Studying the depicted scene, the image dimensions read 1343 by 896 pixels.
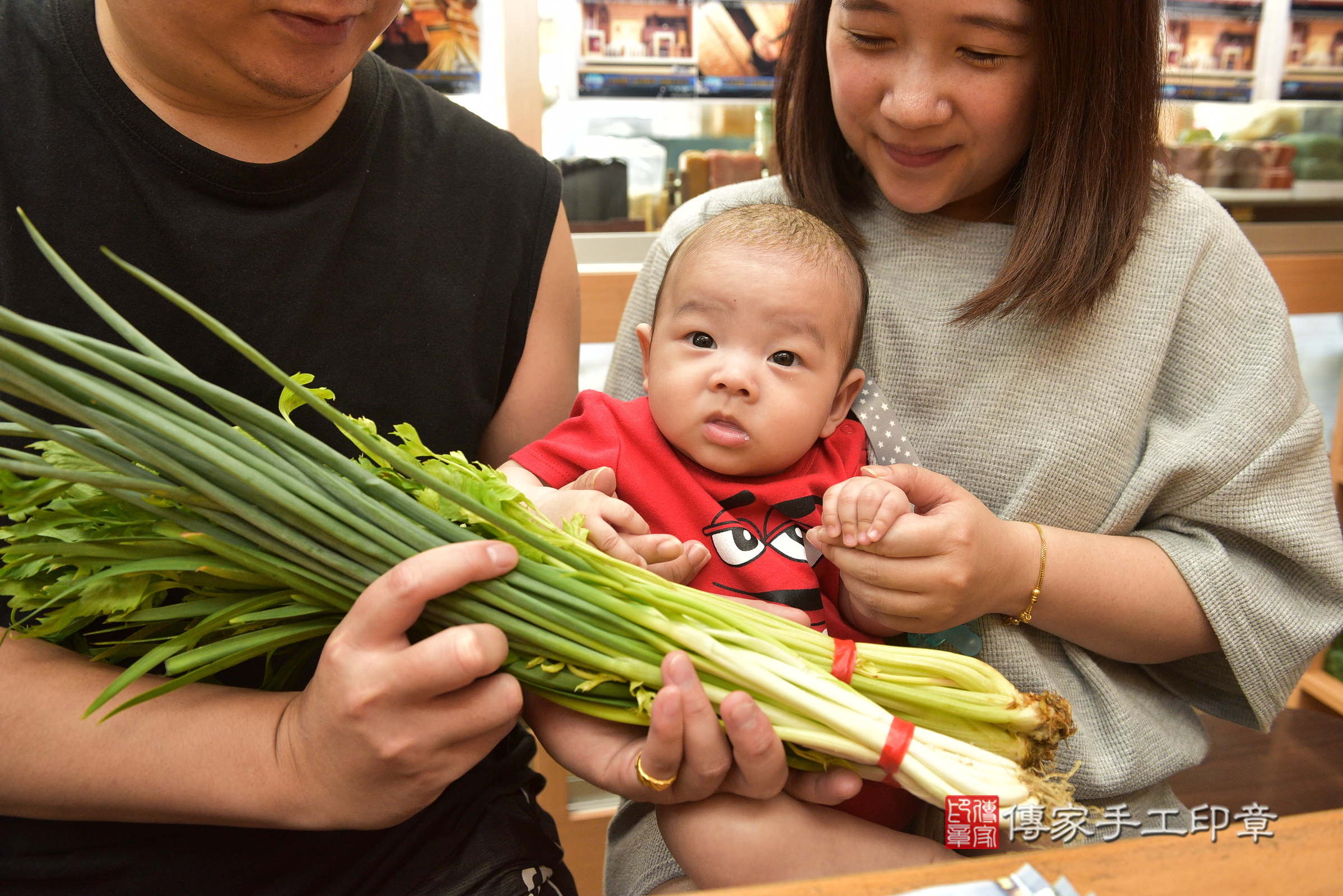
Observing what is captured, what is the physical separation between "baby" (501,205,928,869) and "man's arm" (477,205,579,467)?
0.58 ft

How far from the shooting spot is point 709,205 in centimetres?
163

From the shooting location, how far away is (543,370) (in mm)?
1537

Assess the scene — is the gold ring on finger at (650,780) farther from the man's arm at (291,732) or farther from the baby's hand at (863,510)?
the baby's hand at (863,510)

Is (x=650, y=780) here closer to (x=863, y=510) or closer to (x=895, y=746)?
(x=895, y=746)

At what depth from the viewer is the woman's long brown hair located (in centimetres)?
126

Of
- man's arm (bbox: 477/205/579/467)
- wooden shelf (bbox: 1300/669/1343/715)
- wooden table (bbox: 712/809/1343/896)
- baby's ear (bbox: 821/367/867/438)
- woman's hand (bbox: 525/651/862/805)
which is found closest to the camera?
wooden table (bbox: 712/809/1343/896)

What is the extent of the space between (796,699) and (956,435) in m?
0.60

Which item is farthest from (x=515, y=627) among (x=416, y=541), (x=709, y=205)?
(x=709, y=205)

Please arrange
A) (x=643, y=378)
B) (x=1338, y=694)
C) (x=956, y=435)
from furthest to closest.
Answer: (x=1338, y=694), (x=643, y=378), (x=956, y=435)

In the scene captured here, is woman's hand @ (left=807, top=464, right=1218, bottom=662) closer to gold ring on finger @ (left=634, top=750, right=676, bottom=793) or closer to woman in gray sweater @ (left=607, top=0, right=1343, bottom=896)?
woman in gray sweater @ (left=607, top=0, right=1343, bottom=896)

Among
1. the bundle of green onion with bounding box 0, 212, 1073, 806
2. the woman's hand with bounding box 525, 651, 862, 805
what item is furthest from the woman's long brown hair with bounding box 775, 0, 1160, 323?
the woman's hand with bounding box 525, 651, 862, 805

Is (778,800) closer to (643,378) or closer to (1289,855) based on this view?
(1289,855)

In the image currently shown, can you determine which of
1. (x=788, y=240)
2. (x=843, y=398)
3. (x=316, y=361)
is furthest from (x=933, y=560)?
(x=316, y=361)

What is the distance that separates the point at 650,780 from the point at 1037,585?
0.61 metres
